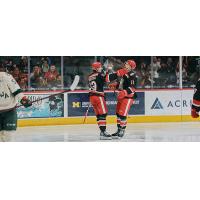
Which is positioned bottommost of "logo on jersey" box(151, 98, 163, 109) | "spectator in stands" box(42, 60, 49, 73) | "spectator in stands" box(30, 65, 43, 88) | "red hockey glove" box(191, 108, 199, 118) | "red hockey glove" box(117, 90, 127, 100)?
"red hockey glove" box(191, 108, 199, 118)

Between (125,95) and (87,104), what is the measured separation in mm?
478

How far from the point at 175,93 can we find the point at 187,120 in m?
0.48

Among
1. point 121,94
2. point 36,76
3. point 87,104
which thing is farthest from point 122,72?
point 36,76

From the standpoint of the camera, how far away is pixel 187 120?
8633mm

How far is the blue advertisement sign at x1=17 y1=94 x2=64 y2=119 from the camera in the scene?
8609 mm

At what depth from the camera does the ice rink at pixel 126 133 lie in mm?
8336

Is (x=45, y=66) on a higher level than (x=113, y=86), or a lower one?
higher

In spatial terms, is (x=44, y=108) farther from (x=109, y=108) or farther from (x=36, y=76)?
(x=109, y=108)

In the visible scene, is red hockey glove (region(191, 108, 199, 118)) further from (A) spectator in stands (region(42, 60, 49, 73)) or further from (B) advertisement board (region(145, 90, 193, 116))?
(A) spectator in stands (region(42, 60, 49, 73))

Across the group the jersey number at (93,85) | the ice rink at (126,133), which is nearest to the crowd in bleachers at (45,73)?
the jersey number at (93,85)

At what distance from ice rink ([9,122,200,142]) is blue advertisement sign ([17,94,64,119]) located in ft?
0.74

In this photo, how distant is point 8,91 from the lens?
8.49 metres

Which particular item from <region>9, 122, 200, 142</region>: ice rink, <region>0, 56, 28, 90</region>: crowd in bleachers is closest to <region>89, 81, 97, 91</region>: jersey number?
<region>9, 122, 200, 142</region>: ice rink
